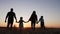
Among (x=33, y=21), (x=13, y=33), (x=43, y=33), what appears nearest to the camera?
(x=13, y=33)

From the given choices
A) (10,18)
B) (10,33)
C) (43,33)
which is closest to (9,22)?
(10,18)

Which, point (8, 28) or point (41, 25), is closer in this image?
point (8, 28)

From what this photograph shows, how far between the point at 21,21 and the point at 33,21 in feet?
4.67

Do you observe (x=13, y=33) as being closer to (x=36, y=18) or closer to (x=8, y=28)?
(x=8, y=28)

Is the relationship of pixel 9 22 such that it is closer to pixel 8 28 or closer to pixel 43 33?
pixel 8 28

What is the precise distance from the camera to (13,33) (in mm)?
16625

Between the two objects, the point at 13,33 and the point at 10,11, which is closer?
the point at 13,33

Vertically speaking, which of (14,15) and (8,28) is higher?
(14,15)

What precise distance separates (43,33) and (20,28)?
385 centimetres

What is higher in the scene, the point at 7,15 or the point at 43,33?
the point at 7,15

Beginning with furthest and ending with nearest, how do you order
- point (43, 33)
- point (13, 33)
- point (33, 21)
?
point (33, 21) → point (43, 33) → point (13, 33)

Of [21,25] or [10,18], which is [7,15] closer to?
[10,18]

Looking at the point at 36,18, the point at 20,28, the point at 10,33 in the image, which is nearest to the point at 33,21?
the point at 36,18

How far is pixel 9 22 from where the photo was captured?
18.6 metres
